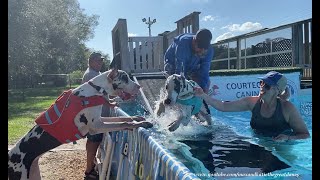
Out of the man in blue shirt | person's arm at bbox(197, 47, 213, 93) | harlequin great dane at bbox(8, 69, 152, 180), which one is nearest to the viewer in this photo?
harlequin great dane at bbox(8, 69, 152, 180)

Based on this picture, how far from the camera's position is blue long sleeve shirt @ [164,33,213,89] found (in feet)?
18.4

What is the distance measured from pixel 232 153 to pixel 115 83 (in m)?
1.76

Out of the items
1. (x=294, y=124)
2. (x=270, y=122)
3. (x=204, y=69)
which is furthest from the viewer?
(x=204, y=69)

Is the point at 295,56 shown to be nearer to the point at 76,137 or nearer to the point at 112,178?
the point at 112,178

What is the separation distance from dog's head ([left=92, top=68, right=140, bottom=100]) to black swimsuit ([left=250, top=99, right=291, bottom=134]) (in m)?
1.82

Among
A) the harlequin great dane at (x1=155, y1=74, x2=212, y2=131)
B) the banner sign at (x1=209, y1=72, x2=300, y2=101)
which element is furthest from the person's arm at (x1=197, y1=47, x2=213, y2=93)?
the banner sign at (x1=209, y1=72, x2=300, y2=101)

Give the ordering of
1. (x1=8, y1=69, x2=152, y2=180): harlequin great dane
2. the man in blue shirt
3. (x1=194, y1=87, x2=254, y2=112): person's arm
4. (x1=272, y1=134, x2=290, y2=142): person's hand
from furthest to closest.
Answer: the man in blue shirt < (x1=194, y1=87, x2=254, y2=112): person's arm < (x1=272, y1=134, x2=290, y2=142): person's hand < (x1=8, y1=69, x2=152, y2=180): harlequin great dane

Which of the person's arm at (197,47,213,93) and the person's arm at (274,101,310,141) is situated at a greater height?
the person's arm at (197,47,213,93)

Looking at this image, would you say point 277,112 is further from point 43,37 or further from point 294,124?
point 43,37

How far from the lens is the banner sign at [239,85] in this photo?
10.1 metres

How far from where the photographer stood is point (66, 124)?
331 centimetres

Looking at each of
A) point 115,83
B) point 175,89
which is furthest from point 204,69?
point 115,83

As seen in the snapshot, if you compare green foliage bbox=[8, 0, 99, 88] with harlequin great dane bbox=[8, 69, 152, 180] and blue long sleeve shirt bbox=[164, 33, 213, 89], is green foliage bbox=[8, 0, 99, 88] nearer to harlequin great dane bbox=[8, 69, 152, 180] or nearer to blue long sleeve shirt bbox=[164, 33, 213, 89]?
blue long sleeve shirt bbox=[164, 33, 213, 89]

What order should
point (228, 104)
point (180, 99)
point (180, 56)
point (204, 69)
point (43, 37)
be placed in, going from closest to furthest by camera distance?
point (180, 99)
point (228, 104)
point (180, 56)
point (204, 69)
point (43, 37)
